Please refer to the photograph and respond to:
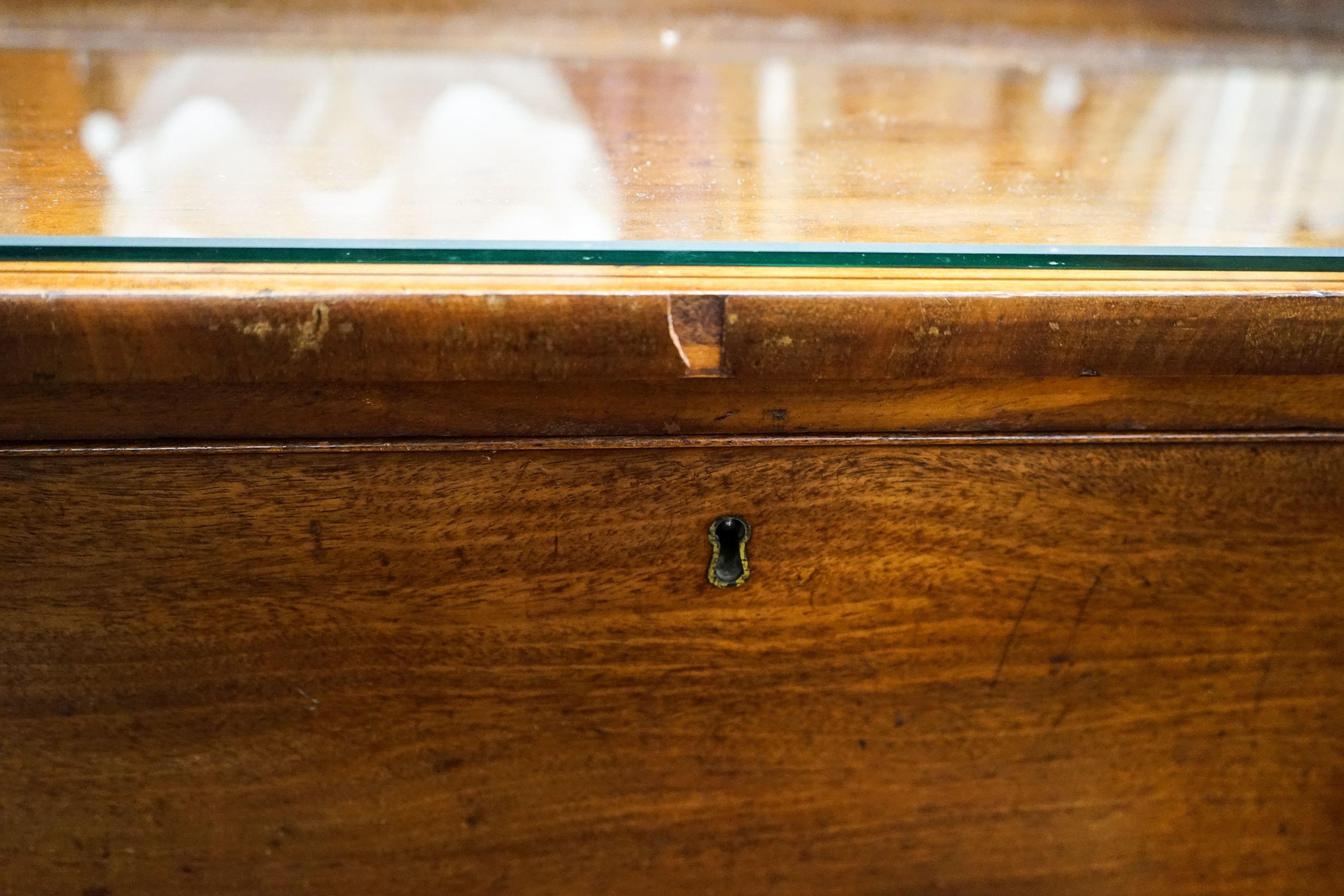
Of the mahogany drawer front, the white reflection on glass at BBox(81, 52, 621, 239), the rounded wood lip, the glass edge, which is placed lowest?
A: the mahogany drawer front

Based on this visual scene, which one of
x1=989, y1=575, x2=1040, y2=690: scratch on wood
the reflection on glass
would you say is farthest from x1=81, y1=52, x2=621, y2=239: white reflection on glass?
x1=989, y1=575, x2=1040, y2=690: scratch on wood

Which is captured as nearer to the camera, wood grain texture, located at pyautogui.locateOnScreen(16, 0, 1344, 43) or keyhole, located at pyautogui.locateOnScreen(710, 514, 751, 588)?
keyhole, located at pyautogui.locateOnScreen(710, 514, 751, 588)

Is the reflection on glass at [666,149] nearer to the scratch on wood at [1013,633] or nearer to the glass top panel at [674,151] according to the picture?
the glass top panel at [674,151]

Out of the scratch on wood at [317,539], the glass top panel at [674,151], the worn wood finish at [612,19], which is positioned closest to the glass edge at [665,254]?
the glass top panel at [674,151]

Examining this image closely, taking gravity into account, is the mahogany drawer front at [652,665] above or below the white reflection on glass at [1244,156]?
below

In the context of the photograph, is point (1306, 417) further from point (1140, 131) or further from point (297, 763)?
point (297, 763)

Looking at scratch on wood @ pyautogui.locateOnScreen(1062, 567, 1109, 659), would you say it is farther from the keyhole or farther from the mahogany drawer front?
the keyhole

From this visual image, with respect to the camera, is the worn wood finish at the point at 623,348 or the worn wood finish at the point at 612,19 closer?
the worn wood finish at the point at 623,348

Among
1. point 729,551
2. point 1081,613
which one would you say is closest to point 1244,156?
point 1081,613
